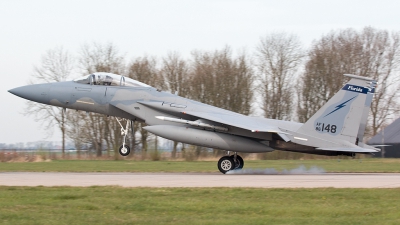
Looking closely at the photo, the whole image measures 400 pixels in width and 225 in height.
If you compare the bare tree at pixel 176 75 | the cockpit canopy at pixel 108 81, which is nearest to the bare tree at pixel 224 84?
the bare tree at pixel 176 75

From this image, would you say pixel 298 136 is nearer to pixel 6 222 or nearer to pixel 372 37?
pixel 6 222

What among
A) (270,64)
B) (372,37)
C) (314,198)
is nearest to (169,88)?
(270,64)

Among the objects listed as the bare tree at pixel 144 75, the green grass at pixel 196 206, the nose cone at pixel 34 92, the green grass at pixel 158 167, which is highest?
the bare tree at pixel 144 75

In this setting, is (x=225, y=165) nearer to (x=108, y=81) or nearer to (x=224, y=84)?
(x=108, y=81)

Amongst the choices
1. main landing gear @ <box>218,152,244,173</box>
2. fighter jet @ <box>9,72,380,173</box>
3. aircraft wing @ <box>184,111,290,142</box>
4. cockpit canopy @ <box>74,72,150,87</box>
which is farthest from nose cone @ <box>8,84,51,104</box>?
main landing gear @ <box>218,152,244,173</box>

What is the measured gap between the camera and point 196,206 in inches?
426

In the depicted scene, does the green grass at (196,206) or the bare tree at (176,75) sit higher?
the bare tree at (176,75)

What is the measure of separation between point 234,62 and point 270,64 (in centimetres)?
360

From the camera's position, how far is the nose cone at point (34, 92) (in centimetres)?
2259

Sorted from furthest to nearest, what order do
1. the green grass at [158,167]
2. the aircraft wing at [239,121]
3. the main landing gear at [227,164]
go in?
the green grass at [158,167]
the main landing gear at [227,164]
the aircraft wing at [239,121]

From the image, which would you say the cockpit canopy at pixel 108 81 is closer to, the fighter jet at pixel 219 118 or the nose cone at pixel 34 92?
the fighter jet at pixel 219 118

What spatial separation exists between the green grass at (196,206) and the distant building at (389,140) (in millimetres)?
37228

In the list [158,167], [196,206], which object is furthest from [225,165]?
[196,206]

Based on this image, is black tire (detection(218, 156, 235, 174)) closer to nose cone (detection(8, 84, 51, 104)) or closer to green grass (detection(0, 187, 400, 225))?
nose cone (detection(8, 84, 51, 104))
